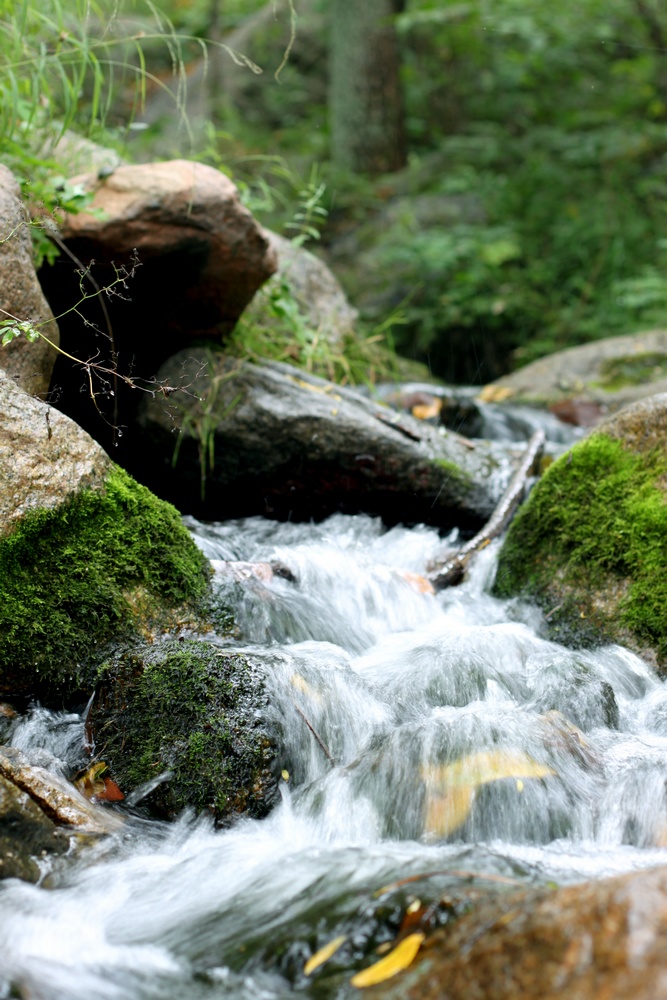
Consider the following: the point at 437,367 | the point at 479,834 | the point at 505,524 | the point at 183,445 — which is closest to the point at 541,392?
the point at 437,367

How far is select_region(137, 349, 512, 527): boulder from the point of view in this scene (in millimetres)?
4312

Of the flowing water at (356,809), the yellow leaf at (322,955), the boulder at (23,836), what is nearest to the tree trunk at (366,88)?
the flowing water at (356,809)

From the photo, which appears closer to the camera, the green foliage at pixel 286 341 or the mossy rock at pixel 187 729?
the mossy rock at pixel 187 729

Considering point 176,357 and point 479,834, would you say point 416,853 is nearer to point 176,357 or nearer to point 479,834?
point 479,834

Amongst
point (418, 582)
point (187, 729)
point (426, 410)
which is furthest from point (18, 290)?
point (426, 410)

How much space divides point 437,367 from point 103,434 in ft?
17.9

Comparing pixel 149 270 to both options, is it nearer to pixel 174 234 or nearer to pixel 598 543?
pixel 174 234

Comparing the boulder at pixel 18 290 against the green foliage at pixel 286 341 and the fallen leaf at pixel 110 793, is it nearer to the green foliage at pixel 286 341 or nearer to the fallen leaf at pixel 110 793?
the green foliage at pixel 286 341

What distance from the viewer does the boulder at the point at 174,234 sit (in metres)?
3.81

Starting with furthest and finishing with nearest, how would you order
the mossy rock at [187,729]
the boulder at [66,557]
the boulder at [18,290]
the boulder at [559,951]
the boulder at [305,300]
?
the boulder at [305,300] < the boulder at [18,290] < the boulder at [66,557] < the mossy rock at [187,729] < the boulder at [559,951]

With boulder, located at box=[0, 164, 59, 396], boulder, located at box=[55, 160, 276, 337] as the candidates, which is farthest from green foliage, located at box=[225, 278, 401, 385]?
boulder, located at box=[0, 164, 59, 396]

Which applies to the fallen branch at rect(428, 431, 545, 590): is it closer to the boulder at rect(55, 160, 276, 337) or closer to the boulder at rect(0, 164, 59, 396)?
the boulder at rect(55, 160, 276, 337)

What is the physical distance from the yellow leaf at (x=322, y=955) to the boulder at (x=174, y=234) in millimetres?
3101

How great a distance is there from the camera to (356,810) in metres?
2.33
